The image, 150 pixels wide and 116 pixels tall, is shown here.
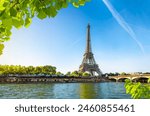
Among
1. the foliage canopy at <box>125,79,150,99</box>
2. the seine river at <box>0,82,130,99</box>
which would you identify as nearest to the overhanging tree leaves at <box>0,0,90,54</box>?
the foliage canopy at <box>125,79,150,99</box>

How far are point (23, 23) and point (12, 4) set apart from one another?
0.50 ft

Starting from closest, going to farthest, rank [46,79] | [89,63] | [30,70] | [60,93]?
[60,93] → [89,63] → [46,79] → [30,70]

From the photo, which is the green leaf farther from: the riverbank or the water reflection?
the riverbank

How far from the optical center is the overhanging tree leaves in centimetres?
225

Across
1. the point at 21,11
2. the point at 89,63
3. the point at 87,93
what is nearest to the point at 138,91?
the point at 21,11

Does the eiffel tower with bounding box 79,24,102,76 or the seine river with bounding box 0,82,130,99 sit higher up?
the eiffel tower with bounding box 79,24,102,76

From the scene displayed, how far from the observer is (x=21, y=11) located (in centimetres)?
255

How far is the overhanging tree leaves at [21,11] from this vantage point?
2.25 meters

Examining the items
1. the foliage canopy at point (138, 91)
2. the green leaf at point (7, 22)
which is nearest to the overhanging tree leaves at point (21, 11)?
the green leaf at point (7, 22)

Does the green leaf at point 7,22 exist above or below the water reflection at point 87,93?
above

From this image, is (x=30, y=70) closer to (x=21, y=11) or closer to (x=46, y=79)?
(x=46, y=79)

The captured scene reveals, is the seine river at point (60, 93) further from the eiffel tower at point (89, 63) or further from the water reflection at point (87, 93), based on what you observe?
the eiffel tower at point (89, 63)

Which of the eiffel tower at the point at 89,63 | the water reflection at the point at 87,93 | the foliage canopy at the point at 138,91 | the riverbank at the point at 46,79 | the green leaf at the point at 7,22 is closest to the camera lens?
the green leaf at the point at 7,22

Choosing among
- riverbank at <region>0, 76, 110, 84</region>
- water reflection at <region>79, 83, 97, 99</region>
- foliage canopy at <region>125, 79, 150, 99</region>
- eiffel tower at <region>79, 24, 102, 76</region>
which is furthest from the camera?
eiffel tower at <region>79, 24, 102, 76</region>
